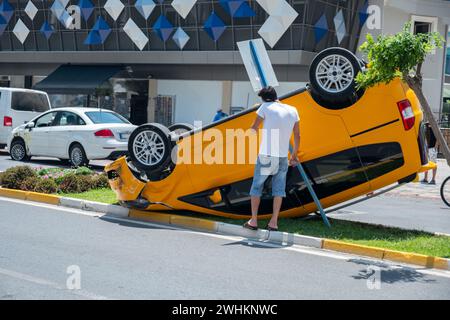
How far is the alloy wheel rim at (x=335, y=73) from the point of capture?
25.5 feet

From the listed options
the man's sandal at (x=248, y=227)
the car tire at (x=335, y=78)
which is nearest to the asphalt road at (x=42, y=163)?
the man's sandal at (x=248, y=227)

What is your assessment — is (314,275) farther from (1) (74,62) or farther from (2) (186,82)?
(1) (74,62)

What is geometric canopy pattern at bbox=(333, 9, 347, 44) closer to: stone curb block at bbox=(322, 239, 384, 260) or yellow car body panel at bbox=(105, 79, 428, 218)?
yellow car body panel at bbox=(105, 79, 428, 218)

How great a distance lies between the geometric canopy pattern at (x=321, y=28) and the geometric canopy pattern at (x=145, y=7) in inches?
308

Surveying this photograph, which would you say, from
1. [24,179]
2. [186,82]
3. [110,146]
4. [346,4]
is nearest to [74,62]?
[186,82]

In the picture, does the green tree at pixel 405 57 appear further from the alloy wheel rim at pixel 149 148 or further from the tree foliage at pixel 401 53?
the alloy wheel rim at pixel 149 148

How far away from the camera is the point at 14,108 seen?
757 inches

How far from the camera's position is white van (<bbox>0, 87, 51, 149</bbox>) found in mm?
19109

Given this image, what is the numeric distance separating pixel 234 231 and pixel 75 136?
9.04 meters

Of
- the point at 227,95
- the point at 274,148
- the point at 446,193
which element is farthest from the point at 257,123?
the point at 227,95

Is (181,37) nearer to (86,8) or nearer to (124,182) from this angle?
(86,8)

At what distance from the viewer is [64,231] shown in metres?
7.80
